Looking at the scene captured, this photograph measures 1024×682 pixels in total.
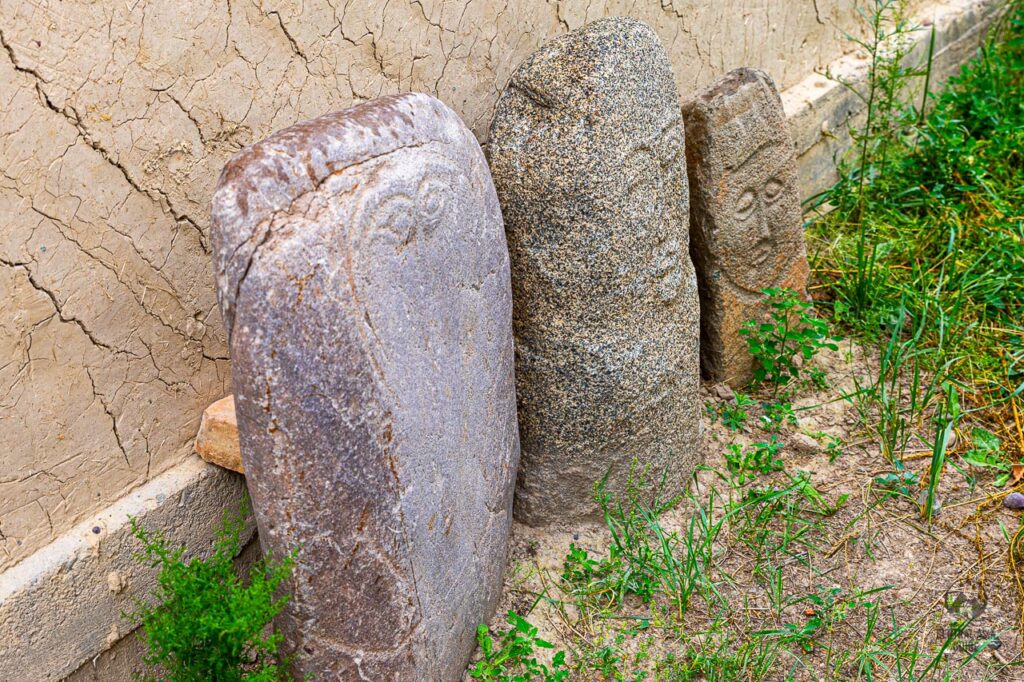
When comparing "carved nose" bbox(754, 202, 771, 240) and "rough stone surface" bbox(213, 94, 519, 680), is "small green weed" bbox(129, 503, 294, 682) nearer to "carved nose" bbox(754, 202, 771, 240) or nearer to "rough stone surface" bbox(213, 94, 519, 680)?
"rough stone surface" bbox(213, 94, 519, 680)

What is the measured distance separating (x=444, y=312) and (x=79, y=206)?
779 mm

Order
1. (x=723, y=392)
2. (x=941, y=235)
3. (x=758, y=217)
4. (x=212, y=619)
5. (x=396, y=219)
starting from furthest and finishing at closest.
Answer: (x=941, y=235)
(x=723, y=392)
(x=758, y=217)
(x=396, y=219)
(x=212, y=619)

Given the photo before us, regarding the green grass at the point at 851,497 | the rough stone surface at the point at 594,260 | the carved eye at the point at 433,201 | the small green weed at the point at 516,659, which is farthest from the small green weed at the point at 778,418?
the carved eye at the point at 433,201

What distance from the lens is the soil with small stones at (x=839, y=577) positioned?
2412 millimetres

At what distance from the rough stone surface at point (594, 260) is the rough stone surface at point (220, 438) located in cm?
75

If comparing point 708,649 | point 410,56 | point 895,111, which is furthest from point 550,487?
point 895,111

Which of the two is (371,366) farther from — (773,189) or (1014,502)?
(1014,502)

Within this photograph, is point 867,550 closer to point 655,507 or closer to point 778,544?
point 778,544

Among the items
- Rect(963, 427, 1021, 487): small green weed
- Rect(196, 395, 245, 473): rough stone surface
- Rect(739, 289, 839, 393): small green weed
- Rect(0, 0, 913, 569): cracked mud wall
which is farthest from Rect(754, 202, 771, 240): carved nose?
Rect(196, 395, 245, 473): rough stone surface

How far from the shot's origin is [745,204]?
10.1 feet

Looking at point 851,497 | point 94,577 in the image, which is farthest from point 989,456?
point 94,577

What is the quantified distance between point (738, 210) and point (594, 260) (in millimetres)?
827

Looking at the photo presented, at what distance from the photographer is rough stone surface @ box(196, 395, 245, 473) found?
224cm

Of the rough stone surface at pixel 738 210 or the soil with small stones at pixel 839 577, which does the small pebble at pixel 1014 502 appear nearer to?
the soil with small stones at pixel 839 577
